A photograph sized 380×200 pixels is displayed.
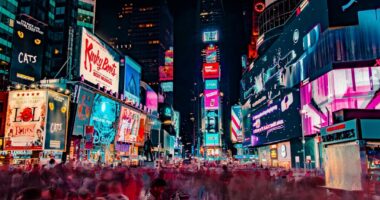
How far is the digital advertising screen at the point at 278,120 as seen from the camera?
5109 cm

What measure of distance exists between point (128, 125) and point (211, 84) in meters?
93.0

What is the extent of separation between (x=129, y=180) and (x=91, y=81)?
39.3m

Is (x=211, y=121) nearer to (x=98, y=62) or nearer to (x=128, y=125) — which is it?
(x=128, y=125)

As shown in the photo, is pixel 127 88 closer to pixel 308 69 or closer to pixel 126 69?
pixel 126 69

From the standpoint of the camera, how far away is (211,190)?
44.6 feet

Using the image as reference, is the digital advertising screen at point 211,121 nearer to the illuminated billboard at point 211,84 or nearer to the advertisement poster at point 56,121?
the illuminated billboard at point 211,84

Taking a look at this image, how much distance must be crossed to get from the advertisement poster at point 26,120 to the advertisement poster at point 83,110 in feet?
21.0

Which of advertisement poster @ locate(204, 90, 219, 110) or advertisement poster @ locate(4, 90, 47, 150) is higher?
advertisement poster @ locate(204, 90, 219, 110)

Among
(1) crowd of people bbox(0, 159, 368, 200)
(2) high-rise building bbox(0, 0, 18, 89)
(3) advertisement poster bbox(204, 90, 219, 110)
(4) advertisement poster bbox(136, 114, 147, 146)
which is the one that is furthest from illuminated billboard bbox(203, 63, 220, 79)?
(1) crowd of people bbox(0, 159, 368, 200)

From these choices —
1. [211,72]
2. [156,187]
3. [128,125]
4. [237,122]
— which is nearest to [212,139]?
[237,122]

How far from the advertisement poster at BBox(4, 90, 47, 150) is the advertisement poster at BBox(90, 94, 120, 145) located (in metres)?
11.9

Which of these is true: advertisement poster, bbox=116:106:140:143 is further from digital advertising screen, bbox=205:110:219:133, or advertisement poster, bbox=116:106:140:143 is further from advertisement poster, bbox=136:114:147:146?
digital advertising screen, bbox=205:110:219:133

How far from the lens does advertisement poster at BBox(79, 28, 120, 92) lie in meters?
47.9

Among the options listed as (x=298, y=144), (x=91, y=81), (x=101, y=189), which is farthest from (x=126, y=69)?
(x=101, y=189)
